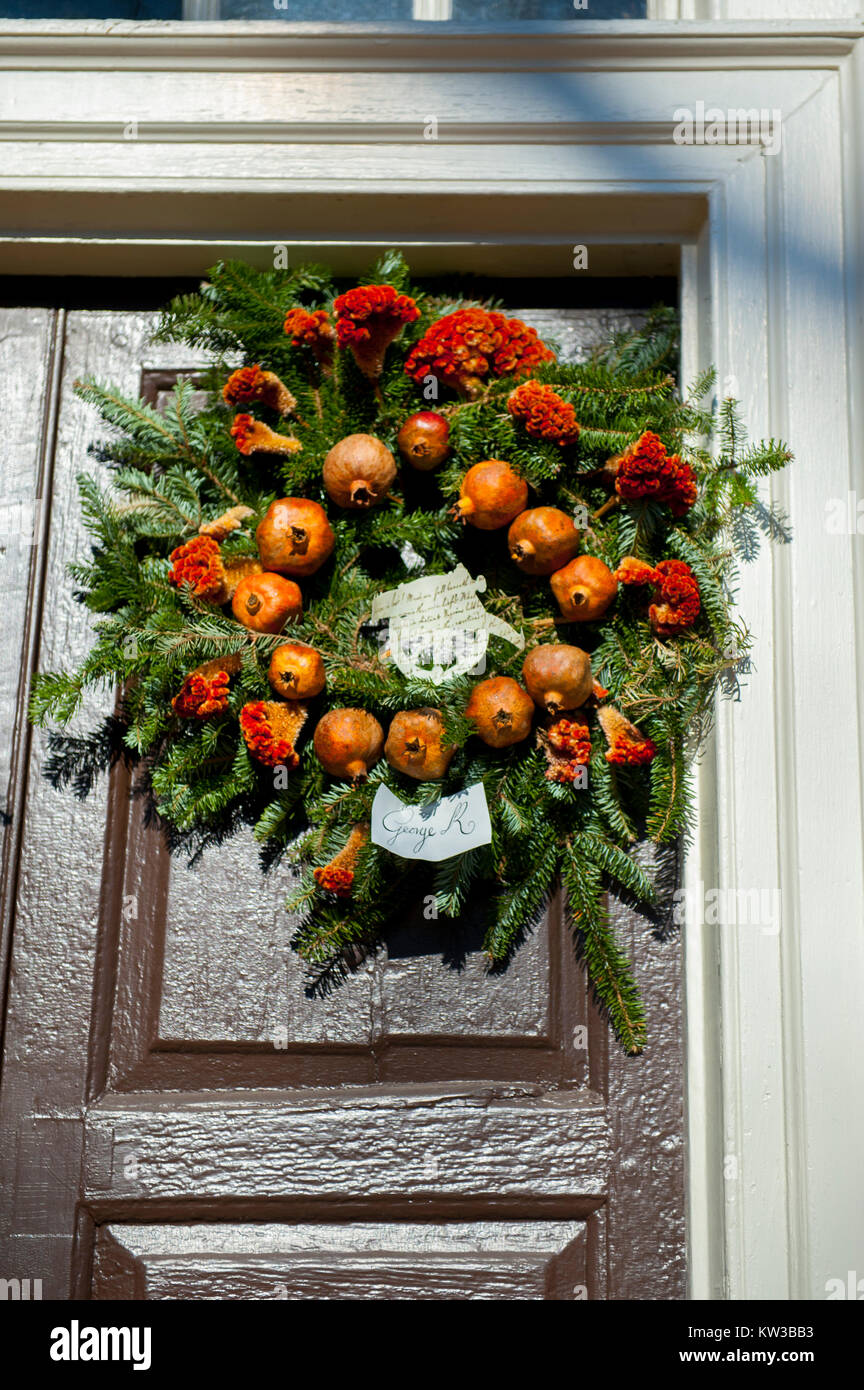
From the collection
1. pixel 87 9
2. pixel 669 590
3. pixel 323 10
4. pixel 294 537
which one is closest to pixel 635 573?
pixel 669 590

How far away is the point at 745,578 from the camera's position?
→ 1414 millimetres

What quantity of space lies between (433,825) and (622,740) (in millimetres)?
260

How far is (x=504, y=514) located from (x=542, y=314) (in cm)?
47

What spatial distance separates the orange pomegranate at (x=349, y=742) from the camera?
132cm

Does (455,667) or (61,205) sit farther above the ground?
(61,205)

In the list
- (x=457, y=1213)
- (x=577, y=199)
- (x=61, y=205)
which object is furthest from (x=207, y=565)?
(x=457, y=1213)

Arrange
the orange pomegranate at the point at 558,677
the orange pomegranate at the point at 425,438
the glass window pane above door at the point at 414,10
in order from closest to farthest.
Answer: the orange pomegranate at the point at 558,677, the orange pomegranate at the point at 425,438, the glass window pane above door at the point at 414,10

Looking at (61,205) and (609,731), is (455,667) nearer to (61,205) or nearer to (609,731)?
(609,731)

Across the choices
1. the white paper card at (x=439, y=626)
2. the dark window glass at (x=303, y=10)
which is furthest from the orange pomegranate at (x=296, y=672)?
the dark window glass at (x=303, y=10)

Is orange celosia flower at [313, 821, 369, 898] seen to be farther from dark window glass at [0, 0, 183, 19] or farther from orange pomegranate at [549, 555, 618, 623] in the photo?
dark window glass at [0, 0, 183, 19]

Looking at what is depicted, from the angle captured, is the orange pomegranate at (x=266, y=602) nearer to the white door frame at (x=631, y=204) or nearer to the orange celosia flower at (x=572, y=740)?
the orange celosia flower at (x=572, y=740)

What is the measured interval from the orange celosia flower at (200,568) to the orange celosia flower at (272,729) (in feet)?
0.53
